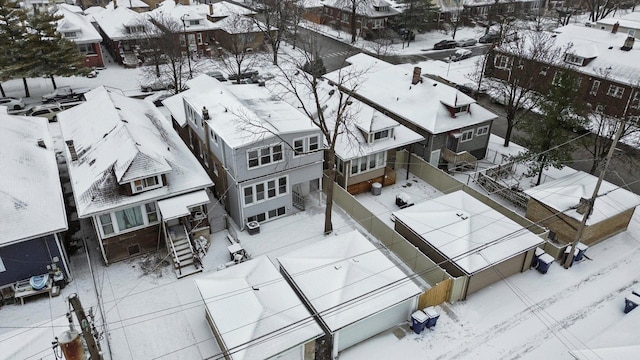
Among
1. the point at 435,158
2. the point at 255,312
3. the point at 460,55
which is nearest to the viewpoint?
the point at 255,312

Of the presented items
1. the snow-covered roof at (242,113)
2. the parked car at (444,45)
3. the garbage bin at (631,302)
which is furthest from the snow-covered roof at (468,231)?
the parked car at (444,45)

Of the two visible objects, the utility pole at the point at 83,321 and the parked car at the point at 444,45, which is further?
the parked car at the point at 444,45

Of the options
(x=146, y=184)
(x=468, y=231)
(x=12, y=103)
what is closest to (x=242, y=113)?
(x=146, y=184)

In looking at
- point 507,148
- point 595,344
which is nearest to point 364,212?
point 595,344

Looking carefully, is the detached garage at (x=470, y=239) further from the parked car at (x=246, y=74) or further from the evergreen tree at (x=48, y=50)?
the evergreen tree at (x=48, y=50)

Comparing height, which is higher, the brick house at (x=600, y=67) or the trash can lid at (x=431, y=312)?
the brick house at (x=600, y=67)

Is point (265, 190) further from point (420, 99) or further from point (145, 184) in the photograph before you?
point (420, 99)
